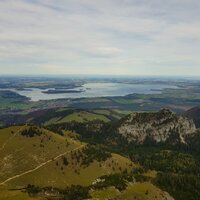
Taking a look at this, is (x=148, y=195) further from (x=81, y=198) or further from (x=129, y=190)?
(x=81, y=198)

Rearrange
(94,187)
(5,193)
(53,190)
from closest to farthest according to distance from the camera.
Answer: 1. (5,193)
2. (53,190)
3. (94,187)

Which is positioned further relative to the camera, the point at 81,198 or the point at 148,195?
the point at 148,195

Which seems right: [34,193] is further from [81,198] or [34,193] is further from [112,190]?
[112,190]

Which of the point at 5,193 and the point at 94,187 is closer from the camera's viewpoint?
the point at 5,193

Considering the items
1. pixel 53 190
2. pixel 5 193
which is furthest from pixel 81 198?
pixel 5 193

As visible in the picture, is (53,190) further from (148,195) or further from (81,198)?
(148,195)

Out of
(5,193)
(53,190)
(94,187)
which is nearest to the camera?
(5,193)

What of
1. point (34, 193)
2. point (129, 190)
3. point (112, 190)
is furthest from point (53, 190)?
point (129, 190)
